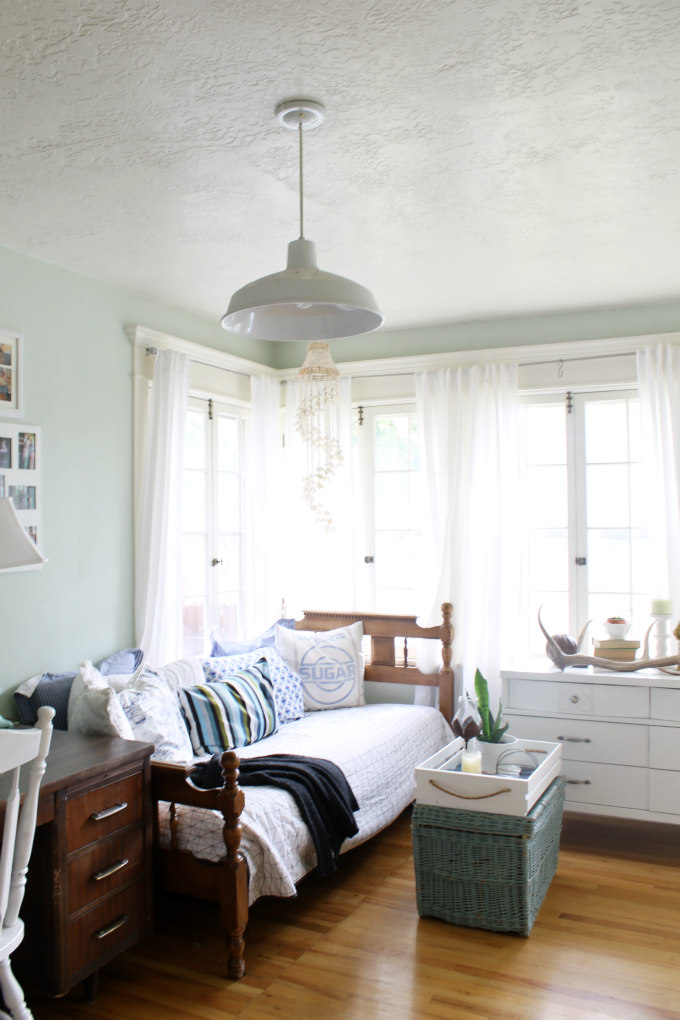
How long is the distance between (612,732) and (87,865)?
2.44 metres

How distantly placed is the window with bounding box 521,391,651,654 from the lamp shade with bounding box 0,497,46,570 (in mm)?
2848

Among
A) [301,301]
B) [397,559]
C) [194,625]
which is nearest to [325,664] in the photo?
[194,625]

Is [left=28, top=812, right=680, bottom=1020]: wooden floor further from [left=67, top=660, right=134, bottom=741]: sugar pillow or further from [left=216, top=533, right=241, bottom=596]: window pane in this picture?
[left=216, top=533, right=241, bottom=596]: window pane

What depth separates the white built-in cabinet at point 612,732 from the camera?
12.1 feet

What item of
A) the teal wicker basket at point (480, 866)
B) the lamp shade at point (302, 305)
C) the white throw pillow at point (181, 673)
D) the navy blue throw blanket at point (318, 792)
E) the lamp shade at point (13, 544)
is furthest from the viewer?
the white throw pillow at point (181, 673)

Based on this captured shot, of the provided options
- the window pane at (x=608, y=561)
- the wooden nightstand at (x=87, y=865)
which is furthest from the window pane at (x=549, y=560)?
the wooden nightstand at (x=87, y=865)

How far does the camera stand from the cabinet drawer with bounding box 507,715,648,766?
12.3 feet

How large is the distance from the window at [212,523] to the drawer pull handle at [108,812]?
1.77 m

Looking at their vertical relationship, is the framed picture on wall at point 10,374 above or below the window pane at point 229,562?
above

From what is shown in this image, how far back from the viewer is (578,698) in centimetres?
387

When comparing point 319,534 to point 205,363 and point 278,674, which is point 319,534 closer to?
point 278,674

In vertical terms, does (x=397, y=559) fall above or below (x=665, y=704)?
above

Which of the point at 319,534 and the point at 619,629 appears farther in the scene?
the point at 319,534

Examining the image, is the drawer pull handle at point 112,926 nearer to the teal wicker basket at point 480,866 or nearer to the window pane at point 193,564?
the teal wicker basket at point 480,866
